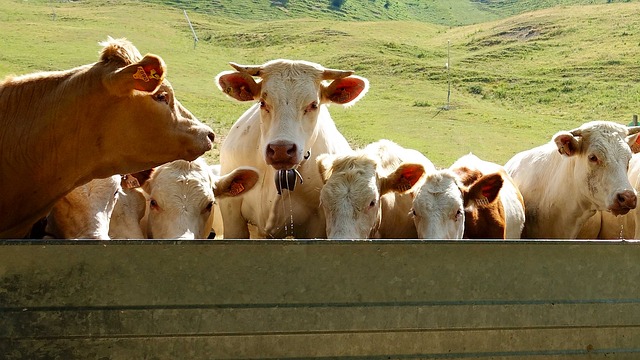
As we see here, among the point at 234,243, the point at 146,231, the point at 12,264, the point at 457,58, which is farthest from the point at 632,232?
the point at 457,58

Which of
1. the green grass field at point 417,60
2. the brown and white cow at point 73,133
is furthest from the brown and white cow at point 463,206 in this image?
the green grass field at point 417,60

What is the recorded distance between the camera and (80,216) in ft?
19.9

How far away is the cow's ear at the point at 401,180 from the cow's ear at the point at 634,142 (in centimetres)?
275

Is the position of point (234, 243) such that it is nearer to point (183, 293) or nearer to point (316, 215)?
point (183, 293)

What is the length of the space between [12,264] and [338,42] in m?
78.0

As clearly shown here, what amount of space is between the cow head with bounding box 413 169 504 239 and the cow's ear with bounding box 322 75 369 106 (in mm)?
987

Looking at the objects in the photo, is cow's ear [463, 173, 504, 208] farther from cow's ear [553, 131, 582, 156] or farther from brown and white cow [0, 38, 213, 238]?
brown and white cow [0, 38, 213, 238]

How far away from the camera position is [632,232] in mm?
9000

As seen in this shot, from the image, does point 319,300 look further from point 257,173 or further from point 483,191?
point 483,191

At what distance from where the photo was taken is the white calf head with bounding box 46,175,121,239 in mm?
6012

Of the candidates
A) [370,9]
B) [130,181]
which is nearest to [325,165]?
[130,181]

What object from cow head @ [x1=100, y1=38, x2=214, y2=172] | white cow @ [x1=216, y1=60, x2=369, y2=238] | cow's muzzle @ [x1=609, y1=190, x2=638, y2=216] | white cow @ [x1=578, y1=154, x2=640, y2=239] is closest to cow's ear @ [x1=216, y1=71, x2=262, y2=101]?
white cow @ [x1=216, y1=60, x2=369, y2=238]

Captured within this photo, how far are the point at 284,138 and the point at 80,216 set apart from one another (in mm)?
1590

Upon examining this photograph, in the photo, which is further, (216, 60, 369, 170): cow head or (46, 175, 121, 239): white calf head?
(216, 60, 369, 170): cow head
